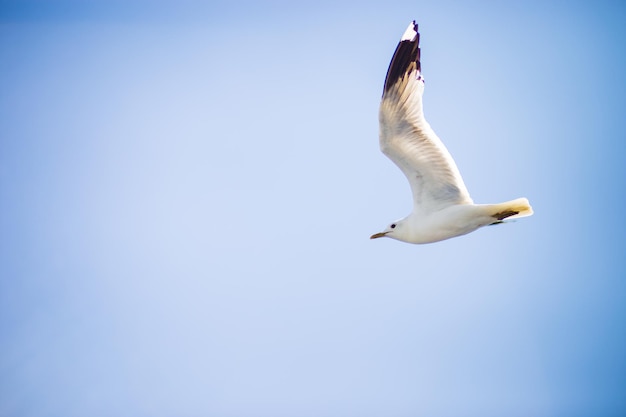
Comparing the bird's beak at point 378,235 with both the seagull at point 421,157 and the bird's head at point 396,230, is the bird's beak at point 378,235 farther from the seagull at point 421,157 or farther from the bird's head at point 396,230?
the seagull at point 421,157

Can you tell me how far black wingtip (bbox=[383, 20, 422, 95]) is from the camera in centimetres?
557

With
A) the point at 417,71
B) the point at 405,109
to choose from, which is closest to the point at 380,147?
the point at 405,109

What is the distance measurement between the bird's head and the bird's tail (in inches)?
37.1

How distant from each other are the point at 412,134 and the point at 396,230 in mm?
1083

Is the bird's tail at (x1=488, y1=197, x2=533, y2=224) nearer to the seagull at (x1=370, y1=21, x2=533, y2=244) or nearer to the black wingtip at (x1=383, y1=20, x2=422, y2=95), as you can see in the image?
the seagull at (x1=370, y1=21, x2=533, y2=244)

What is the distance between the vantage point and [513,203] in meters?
5.25

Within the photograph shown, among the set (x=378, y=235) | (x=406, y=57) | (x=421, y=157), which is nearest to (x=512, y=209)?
(x=421, y=157)

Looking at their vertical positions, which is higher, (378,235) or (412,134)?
(412,134)

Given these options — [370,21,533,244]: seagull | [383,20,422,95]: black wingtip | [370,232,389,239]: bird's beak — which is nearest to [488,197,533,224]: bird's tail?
[370,21,533,244]: seagull

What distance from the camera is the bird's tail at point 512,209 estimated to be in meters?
5.26

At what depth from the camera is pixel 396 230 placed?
6.10 m

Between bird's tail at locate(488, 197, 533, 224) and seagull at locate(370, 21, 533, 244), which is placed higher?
seagull at locate(370, 21, 533, 244)

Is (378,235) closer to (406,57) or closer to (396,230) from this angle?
(396,230)

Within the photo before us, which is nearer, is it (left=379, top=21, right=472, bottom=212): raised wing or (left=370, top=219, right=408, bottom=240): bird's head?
(left=379, top=21, right=472, bottom=212): raised wing
